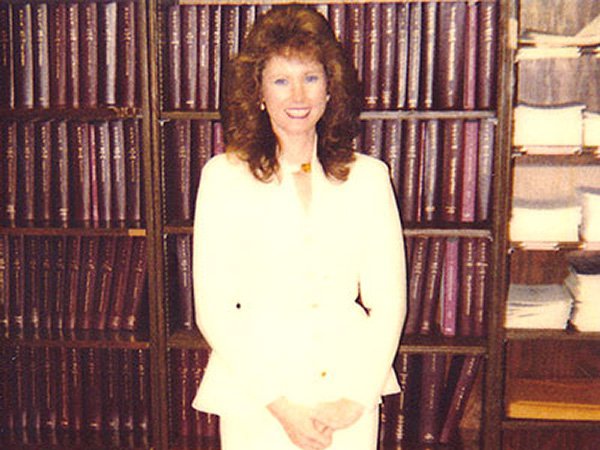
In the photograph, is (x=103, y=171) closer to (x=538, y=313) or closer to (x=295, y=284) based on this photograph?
(x=295, y=284)

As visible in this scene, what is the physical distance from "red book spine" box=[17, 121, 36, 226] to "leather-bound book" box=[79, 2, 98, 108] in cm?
19

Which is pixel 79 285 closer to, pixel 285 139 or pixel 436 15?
pixel 285 139

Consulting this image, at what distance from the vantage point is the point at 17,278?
7.80 ft

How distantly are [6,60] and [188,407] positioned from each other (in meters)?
1.16

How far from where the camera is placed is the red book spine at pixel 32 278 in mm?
2369

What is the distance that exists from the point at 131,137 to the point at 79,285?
474 mm

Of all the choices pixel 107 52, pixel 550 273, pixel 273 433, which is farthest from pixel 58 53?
pixel 550 273

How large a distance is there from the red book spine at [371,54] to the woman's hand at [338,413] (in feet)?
2.87

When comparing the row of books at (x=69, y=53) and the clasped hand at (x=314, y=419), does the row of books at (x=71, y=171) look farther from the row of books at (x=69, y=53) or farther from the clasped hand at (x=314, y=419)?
the clasped hand at (x=314, y=419)

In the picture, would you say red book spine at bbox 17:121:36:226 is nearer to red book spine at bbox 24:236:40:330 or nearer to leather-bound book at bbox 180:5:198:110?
red book spine at bbox 24:236:40:330

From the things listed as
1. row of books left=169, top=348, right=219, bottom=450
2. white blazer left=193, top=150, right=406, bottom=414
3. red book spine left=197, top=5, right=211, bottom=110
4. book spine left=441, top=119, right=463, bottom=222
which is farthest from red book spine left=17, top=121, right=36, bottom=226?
book spine left=441, top=119, right=463, bottom=222

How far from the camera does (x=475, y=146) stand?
A: 2.26 m

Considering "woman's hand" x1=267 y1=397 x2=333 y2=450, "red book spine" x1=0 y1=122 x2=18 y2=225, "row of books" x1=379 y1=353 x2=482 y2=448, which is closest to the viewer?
"woman's hand" x1=267 y1=397 x2=333 y2=450

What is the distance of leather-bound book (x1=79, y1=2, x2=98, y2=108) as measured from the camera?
87.5 inches
